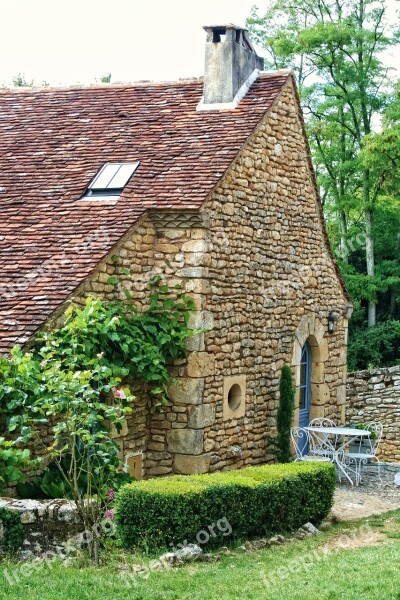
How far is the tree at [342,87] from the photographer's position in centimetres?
2581

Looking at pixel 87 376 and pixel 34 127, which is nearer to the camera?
pixel 87 376

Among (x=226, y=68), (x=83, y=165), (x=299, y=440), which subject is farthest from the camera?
(x=299, y=440)

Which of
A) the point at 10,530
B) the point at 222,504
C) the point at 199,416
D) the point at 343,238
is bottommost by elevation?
the point at 10,530

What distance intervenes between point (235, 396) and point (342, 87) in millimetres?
15930

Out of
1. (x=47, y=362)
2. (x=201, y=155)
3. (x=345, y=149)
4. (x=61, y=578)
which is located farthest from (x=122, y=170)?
(x=345, y=149)

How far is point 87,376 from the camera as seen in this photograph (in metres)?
8.62

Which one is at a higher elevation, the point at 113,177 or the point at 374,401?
the point at 113,177

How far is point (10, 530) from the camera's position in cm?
848

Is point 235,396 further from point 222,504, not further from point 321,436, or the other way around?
point 222,504

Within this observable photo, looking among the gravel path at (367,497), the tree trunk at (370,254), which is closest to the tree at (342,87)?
the tree trunk at (370,254)

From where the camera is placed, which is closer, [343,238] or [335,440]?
[335,440]

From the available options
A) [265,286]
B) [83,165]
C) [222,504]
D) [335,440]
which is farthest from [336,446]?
[222,504]

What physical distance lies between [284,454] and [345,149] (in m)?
15.7

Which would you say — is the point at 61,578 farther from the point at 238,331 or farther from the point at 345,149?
the point at 345,149
